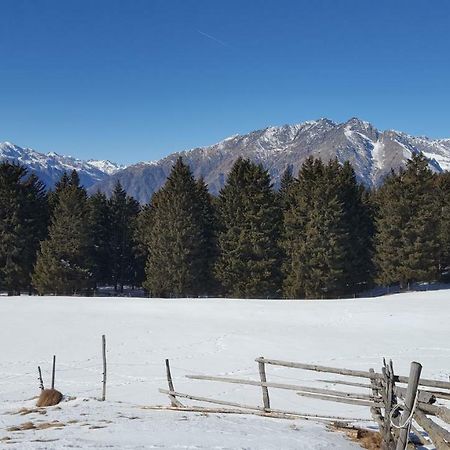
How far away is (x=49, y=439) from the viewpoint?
9.66 meters

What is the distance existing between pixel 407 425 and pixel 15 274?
48.3 meters

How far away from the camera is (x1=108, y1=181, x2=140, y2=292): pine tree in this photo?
61719 mm

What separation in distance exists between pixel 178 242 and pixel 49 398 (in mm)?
32467

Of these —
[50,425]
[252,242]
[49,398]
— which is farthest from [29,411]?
[252,242]

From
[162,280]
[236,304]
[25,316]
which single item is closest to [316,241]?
[236,304]

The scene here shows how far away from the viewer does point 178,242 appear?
157ft

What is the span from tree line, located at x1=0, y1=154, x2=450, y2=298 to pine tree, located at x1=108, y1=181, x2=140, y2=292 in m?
8.86

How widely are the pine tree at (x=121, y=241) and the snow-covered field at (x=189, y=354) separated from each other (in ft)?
74.7

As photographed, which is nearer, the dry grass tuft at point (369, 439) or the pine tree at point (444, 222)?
the dry grass tuft at point (369, 439)

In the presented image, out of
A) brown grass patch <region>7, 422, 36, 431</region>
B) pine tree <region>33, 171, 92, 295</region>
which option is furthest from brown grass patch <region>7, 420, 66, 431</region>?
pine tree <region>33, 171, 92, 295</region>

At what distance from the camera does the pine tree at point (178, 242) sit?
158 ft

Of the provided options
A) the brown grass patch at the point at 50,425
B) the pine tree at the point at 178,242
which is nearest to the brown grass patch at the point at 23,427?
the brown grass patch at the point at 50,425

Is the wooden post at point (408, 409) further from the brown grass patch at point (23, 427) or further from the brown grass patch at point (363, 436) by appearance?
the brown grass patch at point (23, 427)

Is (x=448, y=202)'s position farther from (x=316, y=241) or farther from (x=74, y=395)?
(x=74, y=395)
